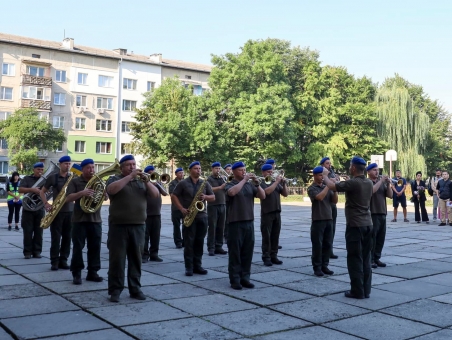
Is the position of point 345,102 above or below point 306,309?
above

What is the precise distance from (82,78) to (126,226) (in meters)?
53.5

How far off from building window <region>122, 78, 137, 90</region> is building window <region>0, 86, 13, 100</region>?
12589mm

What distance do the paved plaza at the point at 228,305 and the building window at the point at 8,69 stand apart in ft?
157

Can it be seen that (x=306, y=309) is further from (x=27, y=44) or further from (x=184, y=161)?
(x=27, y=44)

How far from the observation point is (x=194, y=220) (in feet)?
29.6

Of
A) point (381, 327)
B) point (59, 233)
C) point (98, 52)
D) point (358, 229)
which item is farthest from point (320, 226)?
point (98, 52)

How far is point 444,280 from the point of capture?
8617 millimetres

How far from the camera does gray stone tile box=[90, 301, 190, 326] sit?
5961 millimetres

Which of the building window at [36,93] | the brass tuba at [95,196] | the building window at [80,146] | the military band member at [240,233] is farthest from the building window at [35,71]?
the military band member at [240,233]

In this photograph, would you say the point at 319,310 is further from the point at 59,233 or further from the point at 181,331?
the point at 59,233

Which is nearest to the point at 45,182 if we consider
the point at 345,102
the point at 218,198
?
the point at 218,198

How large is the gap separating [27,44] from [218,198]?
48.6 m

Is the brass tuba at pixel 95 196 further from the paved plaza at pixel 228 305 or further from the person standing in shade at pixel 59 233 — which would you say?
the person standing in shade at pixel 59 233

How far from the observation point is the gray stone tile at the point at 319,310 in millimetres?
6238
